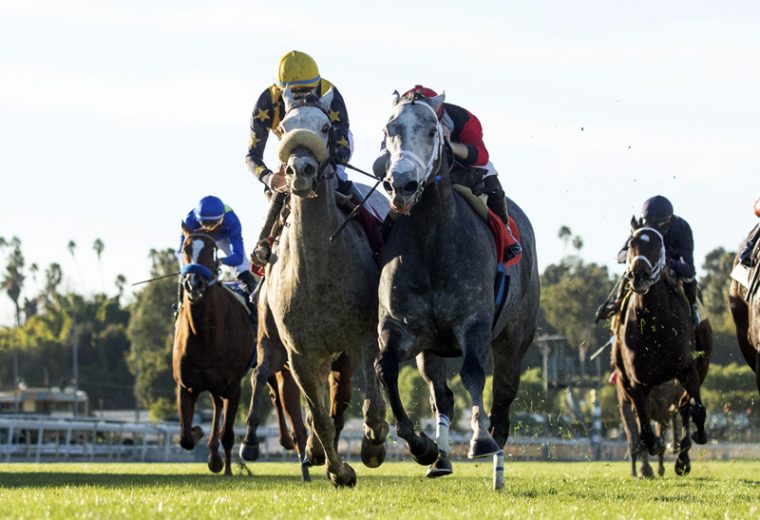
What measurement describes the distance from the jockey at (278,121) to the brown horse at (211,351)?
458cm

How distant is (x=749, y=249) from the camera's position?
42.9 feet

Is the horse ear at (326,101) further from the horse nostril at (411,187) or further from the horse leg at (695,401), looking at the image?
the horse leg at (695,401)

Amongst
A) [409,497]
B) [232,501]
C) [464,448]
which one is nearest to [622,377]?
[409,497]

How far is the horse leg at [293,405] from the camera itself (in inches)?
616

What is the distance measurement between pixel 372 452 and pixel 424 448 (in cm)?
58

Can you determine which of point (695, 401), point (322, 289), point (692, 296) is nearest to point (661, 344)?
point (695, 401)

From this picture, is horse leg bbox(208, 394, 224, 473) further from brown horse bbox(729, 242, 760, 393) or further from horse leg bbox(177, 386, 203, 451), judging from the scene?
brown horse bbox(729, 242, 760, 393)

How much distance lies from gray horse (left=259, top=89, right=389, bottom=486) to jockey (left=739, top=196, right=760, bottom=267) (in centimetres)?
398

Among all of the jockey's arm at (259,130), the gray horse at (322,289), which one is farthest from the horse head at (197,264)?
the gray horse at (322,289)

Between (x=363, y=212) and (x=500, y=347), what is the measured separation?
2.09 m

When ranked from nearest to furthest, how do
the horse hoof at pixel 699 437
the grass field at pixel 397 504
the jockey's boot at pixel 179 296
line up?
the grass field at pixel 397 504 → the horse hoof at pixel 699 437 → the jockey's boot at pixel 179 296

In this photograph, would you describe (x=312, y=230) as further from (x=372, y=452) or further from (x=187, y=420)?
(x=187, y=420)

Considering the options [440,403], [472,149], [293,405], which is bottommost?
[440,403]

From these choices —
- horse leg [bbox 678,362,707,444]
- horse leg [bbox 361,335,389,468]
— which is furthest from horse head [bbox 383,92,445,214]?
horse leg [bbox 678,362,707,444]
